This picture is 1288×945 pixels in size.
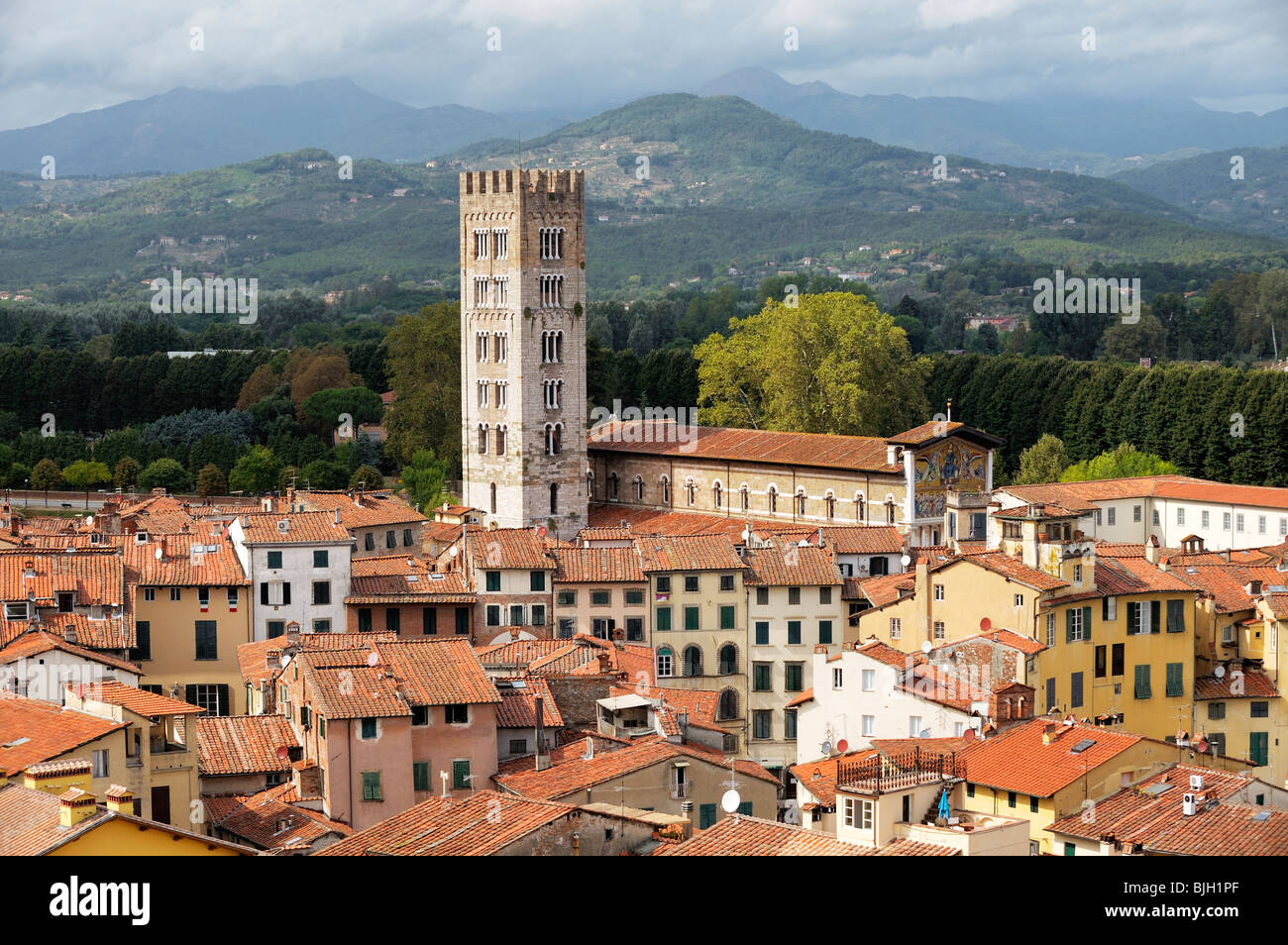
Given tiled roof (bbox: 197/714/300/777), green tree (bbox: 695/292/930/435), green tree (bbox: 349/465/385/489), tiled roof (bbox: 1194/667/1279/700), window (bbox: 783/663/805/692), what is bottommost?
window (bbox: 783/663/805/692)

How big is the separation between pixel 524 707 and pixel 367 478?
5985 cm

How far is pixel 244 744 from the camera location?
37.6 metres

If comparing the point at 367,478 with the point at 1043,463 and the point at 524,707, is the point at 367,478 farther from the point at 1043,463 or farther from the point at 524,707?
the point at 524,707

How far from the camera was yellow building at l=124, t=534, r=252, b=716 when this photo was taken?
155ft

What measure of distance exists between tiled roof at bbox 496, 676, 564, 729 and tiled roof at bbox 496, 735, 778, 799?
2789 mm

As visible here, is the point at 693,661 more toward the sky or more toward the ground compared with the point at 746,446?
more toward the ground

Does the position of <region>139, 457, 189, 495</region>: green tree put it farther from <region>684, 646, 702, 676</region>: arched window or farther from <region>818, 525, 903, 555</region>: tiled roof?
<region>684, 646, 702, 676</region>: arched window

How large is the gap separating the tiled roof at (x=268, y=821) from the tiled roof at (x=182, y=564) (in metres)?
13.7

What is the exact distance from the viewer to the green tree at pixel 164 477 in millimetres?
100438

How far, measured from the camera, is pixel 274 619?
49.9 metres

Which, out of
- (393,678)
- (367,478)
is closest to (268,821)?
(393,678)

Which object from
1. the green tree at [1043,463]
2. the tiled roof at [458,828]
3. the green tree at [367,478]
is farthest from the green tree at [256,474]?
the tiled roof at [458,828]

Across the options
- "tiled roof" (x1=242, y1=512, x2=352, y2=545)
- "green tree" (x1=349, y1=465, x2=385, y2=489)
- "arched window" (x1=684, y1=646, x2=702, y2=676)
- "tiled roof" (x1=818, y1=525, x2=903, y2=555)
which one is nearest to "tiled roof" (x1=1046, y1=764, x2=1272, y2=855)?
"arched window" (x1=684, y1=646, x2=702, y2=676)

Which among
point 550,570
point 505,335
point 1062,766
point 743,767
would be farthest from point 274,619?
point 505,335
